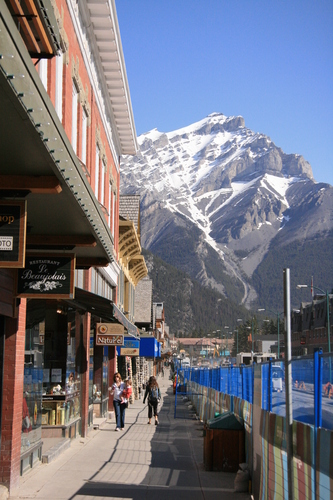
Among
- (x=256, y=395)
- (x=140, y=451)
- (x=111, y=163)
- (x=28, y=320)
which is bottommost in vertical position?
(x=140, y=451)

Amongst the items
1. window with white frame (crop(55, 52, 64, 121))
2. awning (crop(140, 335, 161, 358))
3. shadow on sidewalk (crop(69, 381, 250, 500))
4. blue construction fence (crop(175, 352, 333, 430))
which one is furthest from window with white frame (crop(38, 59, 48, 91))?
awning (crop(140, 335, 161, 358))

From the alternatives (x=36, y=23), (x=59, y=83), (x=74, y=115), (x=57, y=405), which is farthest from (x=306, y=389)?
(x=74, y=115)

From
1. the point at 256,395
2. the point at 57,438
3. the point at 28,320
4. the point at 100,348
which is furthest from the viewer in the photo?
the point at 100,348

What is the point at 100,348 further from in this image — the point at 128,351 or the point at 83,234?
the point at 83,234

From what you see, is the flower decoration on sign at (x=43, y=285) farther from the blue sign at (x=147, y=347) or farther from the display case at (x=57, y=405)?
the blue sign at (x=147, y=347)

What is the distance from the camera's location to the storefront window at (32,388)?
11711mm

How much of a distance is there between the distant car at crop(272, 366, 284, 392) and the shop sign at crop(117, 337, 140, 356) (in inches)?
881

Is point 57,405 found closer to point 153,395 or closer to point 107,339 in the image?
point 107,339

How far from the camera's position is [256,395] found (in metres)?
10.6

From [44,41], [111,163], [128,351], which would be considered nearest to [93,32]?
[111,163]

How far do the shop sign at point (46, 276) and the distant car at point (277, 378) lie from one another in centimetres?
307

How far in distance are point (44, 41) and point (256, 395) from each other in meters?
6.15

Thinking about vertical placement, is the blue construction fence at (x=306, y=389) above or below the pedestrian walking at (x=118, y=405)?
above

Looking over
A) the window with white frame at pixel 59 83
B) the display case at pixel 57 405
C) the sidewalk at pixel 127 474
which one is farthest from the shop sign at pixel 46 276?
the display case at pixel 57 405
